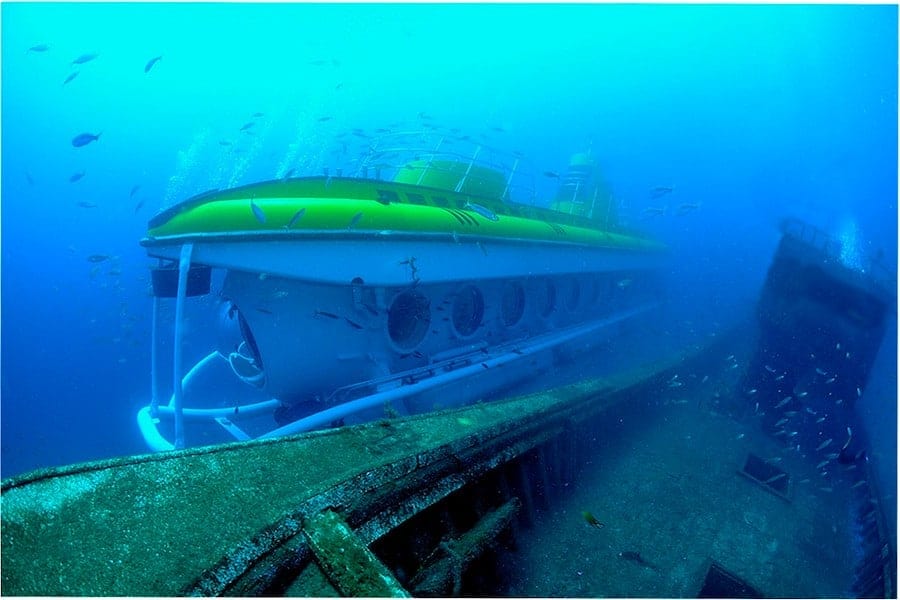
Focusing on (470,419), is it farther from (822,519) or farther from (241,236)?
(822,519)

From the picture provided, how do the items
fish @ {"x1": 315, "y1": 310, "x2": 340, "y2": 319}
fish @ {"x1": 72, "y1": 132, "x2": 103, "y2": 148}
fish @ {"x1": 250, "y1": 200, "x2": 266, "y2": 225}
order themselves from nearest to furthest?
fish @ {"x1": 250, "y1": 200, "x2": 266, "y2": 225} → fish @ {"x1": 315, "y1": 310, "x2": 340, "y2": 319} → fish @ {"x1": 72, "y1": 132, "x2": 103, "y2": 148}

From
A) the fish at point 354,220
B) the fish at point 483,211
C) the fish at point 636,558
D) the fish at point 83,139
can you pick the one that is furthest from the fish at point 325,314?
the fish at point 83,139

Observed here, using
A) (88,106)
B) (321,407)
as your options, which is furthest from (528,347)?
(88,106)


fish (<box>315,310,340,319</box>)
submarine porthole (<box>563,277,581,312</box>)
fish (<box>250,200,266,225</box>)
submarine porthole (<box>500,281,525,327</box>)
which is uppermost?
fish (<box>250,200,266,225</box>)

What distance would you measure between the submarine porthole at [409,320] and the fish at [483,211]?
152 centimetres

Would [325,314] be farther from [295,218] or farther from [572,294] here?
[572,294]

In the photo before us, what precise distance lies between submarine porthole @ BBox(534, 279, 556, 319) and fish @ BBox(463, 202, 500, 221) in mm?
2704

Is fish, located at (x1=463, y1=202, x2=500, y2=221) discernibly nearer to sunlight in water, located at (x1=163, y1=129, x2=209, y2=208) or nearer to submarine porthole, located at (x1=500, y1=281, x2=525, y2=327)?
submarine porthole, located at (x1=500, y1=281, x2=525, y2=327)

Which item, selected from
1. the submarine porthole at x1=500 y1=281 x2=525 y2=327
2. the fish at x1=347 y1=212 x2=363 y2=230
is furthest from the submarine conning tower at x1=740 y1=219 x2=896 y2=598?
the fish at x1=347 y1=212 x2=363 y2=230

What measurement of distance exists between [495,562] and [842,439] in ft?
32.3

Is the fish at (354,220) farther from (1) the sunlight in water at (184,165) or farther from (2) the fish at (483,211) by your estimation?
(1) the sunlight in water at (184,165)

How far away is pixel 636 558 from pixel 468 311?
14.2ft

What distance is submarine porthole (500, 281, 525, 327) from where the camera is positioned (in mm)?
7781

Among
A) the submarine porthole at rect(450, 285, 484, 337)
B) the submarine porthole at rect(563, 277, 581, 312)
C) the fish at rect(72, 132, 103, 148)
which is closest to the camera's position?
the fish at rect(72, 132, 103, 148)
